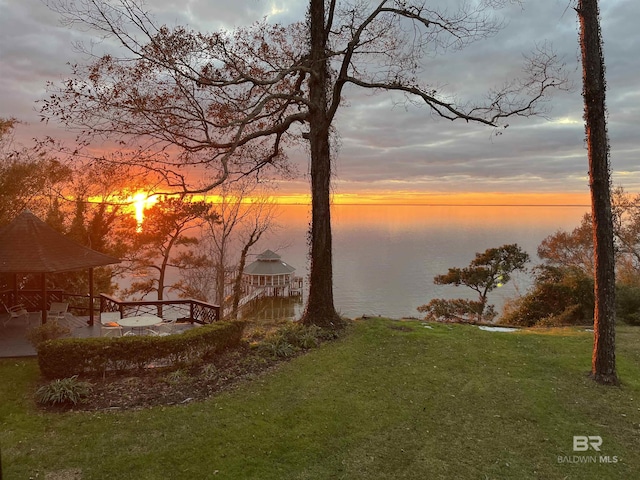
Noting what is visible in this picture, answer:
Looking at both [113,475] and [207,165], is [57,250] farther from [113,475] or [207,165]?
[113,475]

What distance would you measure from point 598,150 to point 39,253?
12.2m

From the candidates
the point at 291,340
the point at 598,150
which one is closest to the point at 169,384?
the point at 291,340

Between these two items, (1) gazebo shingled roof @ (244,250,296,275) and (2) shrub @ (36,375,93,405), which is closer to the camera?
(2) shrub @ (36,375,93,405)

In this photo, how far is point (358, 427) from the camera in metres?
5.36

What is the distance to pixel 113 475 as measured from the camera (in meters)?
4.19

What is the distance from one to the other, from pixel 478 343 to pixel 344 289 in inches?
1048

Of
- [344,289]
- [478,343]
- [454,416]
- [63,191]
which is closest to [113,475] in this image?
[454,416]

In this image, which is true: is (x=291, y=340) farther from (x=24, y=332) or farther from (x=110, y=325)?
(x=24, y=332)

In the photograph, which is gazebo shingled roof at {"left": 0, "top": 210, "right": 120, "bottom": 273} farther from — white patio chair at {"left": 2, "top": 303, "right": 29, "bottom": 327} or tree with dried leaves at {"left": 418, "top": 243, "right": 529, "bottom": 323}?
tree with dried leaves at {"left": 418, "top": 243, "right": 529, "bottom": 323}

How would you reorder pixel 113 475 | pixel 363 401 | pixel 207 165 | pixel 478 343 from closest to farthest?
pixel 113 475, pixel 363 401, pixel 207 165, pixel 478 343

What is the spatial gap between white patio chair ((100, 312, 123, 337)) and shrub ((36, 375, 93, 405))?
361 cm

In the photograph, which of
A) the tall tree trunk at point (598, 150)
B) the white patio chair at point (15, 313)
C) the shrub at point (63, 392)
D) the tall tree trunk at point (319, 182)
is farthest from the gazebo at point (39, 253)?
the tall tree trunk at point (598, 150)

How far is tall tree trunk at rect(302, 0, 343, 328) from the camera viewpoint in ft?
A: 32.2

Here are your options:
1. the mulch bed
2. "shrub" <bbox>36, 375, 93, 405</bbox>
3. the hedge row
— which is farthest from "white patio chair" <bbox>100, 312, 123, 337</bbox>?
"shrub" <bbox>36, 375, 93, 405</bbox>
